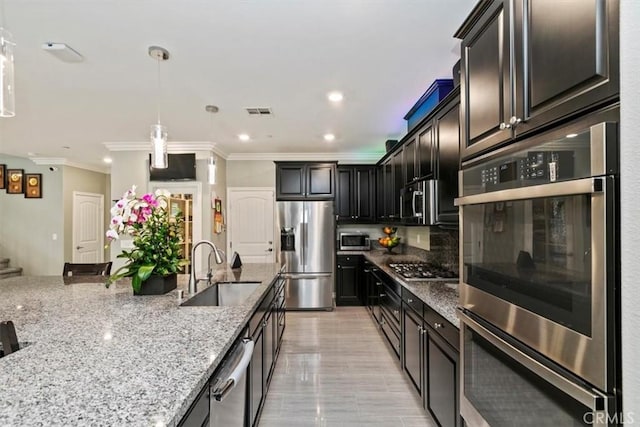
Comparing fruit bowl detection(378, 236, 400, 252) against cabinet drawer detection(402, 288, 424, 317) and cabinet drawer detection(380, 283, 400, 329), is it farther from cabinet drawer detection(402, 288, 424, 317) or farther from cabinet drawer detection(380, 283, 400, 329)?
cabinet drawer detection(402, 288, 424, 317)

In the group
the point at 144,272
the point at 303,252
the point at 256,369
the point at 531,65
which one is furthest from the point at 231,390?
the point at 303,252

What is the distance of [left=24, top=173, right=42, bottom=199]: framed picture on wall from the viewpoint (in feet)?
21.9

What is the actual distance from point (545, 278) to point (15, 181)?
894 cm

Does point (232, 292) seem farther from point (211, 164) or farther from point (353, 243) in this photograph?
point (353, 243)

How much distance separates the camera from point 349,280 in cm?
541

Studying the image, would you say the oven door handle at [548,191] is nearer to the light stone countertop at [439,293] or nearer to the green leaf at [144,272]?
the light stone countertop at [439,293]

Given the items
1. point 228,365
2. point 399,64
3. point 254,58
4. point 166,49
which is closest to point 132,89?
point 166,49

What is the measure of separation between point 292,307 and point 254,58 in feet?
Result: 12.3

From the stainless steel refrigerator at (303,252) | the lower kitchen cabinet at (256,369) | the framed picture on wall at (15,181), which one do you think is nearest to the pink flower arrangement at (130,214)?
the lower kitchen cabinet at (256,369)

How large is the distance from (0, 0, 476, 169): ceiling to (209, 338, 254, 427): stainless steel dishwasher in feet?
5.99

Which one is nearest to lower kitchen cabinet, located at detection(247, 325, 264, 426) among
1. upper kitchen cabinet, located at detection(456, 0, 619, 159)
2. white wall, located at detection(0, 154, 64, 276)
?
upper kitchen cabinet, located at detection(456, 0, 619, 159)

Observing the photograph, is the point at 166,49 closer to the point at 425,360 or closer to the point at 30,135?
the point at 425,360

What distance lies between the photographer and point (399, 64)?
2582mm

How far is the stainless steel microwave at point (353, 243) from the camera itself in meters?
5.64
